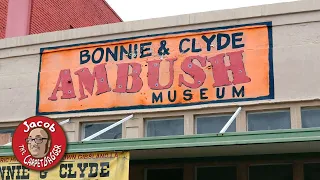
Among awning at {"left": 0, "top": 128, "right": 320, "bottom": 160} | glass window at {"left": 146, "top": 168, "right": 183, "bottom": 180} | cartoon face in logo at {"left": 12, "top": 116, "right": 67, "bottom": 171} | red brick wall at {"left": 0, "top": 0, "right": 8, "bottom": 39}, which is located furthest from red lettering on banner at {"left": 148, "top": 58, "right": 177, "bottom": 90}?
red brick wall at {"left": 0, "top": 0, "right": 8, "bottom": 39}

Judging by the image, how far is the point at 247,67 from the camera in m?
12.5

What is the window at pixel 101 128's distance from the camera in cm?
1339

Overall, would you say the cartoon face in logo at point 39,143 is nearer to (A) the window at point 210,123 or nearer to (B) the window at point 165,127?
(B) the window at point 165,127

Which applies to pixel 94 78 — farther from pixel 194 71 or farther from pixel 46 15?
pixel 46 15

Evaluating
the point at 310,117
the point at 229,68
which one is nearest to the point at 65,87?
the point at 229,68

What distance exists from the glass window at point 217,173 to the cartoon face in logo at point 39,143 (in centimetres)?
342

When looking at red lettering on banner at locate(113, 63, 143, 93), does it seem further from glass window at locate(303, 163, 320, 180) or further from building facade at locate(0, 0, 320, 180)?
glass window at locate(303, 163, 320, 180)

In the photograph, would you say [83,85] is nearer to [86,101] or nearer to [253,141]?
[86,101]

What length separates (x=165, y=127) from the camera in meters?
13.1

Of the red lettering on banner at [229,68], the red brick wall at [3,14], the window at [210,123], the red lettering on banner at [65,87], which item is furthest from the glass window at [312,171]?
the red brick wall at [3,14]

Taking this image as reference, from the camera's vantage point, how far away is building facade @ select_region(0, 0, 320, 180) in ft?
39.4

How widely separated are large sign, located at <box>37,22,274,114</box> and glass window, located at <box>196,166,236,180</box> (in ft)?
4.88

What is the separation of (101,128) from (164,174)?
74.4 inches

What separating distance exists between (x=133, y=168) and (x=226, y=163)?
219cm
